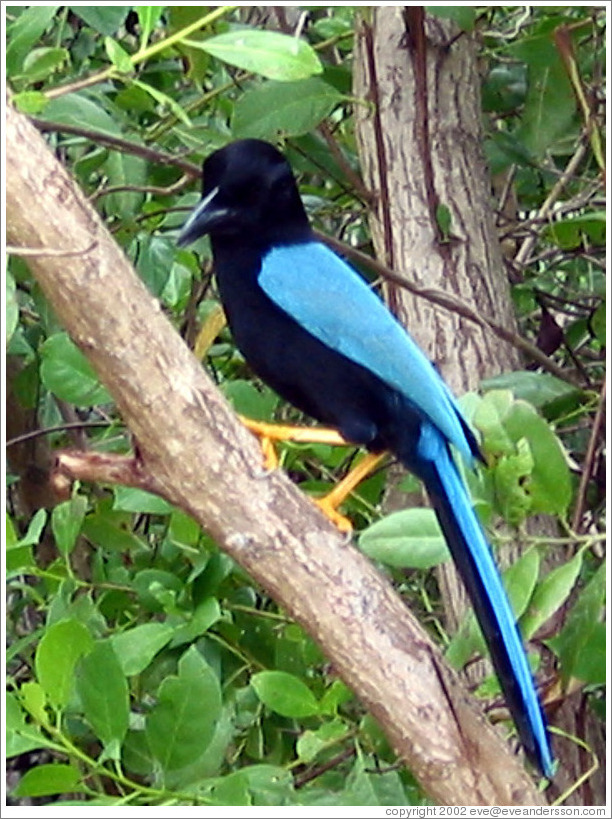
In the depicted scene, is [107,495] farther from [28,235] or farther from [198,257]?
[28,235]

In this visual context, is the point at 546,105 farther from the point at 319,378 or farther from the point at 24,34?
the point at 24,34

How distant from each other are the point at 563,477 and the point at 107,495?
4.34 ft

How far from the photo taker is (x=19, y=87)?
1.90 meters

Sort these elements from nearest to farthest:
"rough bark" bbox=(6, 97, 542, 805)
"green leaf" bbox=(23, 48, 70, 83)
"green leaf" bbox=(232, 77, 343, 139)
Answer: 1. "rough bark" bbox=(6, 97, 542, 805)
2. "green leaf" bbox=(23, 48, 70, 83)
3. "green leaf" bbox=(232, 77, 343, 139)

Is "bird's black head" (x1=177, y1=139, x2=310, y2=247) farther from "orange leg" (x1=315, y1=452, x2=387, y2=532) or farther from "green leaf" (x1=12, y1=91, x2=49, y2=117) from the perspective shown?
"green leaf" (x1=12, y1=91, x2=49, y2=117)

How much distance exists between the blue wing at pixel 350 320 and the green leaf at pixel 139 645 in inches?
17.7

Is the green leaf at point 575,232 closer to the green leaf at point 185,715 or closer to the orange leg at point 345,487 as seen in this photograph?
the orange leg at point 345,487

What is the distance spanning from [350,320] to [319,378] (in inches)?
3.6

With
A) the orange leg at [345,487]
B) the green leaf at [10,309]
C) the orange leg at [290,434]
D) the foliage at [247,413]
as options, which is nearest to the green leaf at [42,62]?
the foliage at [247,413]

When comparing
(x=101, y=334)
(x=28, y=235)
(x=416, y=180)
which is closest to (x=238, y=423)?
(x=101, y=334)

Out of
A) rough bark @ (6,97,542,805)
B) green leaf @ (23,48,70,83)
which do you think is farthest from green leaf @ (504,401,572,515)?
green leaf @ (23,48,70,83)

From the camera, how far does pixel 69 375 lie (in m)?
1.98

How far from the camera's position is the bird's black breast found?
1923 millimetres

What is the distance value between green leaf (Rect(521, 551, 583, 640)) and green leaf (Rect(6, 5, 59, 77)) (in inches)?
36.9
